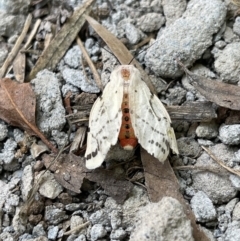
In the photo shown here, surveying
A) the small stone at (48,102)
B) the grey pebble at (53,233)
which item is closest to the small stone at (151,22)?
the small stone at (48,102)

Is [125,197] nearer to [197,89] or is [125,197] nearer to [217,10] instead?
[197,89]

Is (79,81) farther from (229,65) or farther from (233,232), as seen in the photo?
(233,232)

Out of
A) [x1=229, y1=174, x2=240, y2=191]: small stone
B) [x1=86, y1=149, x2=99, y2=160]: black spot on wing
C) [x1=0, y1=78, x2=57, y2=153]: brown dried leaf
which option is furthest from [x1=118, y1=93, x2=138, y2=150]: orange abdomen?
[x1=229, y1=174, x2=240, y2=191]: small stone

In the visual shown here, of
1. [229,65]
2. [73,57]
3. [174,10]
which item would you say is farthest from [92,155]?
[174,10]

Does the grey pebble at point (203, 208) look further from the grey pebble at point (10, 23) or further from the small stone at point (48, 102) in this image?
the grey pebble at point (10, 23)

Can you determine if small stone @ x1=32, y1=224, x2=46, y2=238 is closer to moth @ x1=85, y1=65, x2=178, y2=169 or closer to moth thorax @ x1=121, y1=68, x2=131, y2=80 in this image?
moth @ x1=85, y1=65, x2=178, y2=169
